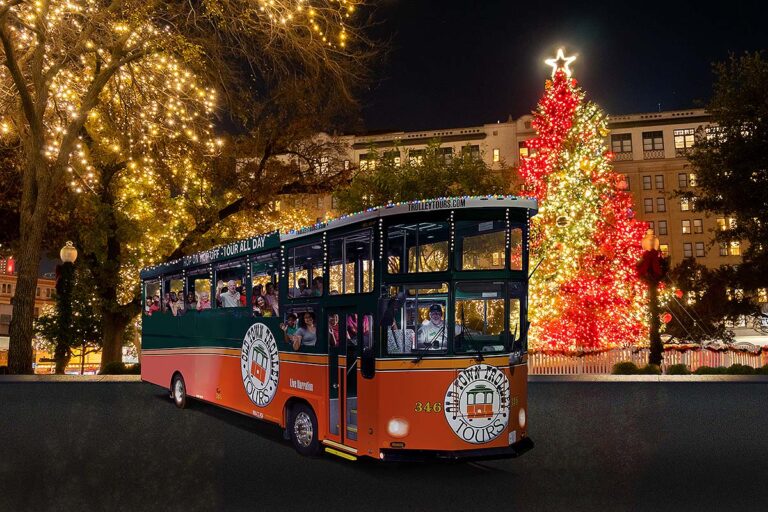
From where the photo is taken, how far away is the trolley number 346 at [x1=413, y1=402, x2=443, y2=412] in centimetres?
840

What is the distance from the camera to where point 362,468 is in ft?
30.1

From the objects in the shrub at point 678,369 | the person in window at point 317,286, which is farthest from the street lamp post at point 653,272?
the person in window at point 317,286

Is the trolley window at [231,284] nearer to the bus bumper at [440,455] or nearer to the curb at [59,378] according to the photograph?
the bus bumper at [440,455]

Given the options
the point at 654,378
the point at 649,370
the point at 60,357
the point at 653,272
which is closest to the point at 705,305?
the point at 653,272

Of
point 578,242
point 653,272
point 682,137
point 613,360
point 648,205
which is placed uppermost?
point 682,137

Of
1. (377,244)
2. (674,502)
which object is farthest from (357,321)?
(674,502)

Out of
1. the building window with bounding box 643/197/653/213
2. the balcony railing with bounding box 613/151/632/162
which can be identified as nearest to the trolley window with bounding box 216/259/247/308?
the balcony railing with bounding box 613/151/632/162

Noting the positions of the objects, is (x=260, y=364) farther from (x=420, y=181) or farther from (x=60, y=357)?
(x=420, y=181)

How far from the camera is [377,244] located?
8.86 metres

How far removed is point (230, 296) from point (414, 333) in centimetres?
523

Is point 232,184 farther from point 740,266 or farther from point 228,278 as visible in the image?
point 740,266

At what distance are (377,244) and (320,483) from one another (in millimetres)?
2986

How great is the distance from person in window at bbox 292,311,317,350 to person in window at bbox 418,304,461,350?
6.53 feet

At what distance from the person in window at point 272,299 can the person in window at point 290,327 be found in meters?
0.40
